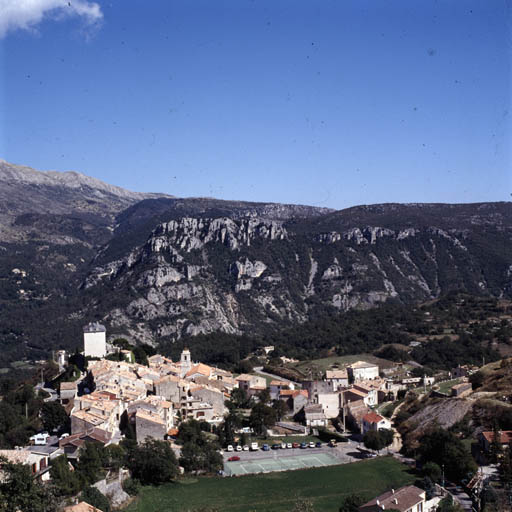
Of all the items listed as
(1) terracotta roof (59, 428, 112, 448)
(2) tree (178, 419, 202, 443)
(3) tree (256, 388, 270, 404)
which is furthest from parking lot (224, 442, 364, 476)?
(3) tree (256, 388, 270, 404)

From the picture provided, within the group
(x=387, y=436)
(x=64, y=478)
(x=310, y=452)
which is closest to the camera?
(x=64, y=478)

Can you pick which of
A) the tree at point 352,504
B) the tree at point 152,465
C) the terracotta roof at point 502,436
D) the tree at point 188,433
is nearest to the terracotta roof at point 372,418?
the terracotta roof at point 502,436

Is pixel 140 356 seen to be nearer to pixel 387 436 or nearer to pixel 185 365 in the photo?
pixel 185 365

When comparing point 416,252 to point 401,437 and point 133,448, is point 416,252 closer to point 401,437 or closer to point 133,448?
point 401,437

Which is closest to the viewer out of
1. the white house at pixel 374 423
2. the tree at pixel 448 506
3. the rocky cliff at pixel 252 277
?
the tree at pixel 448 506

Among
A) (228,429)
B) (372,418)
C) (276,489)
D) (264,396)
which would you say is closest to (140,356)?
(264,396)

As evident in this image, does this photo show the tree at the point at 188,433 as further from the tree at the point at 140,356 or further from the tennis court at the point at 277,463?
the tree at the point at 140,356

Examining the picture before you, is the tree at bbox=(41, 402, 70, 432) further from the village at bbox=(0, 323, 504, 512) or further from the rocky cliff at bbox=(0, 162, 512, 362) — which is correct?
A: the rocky cliff at bbox=(0, 162, 512, 362)
